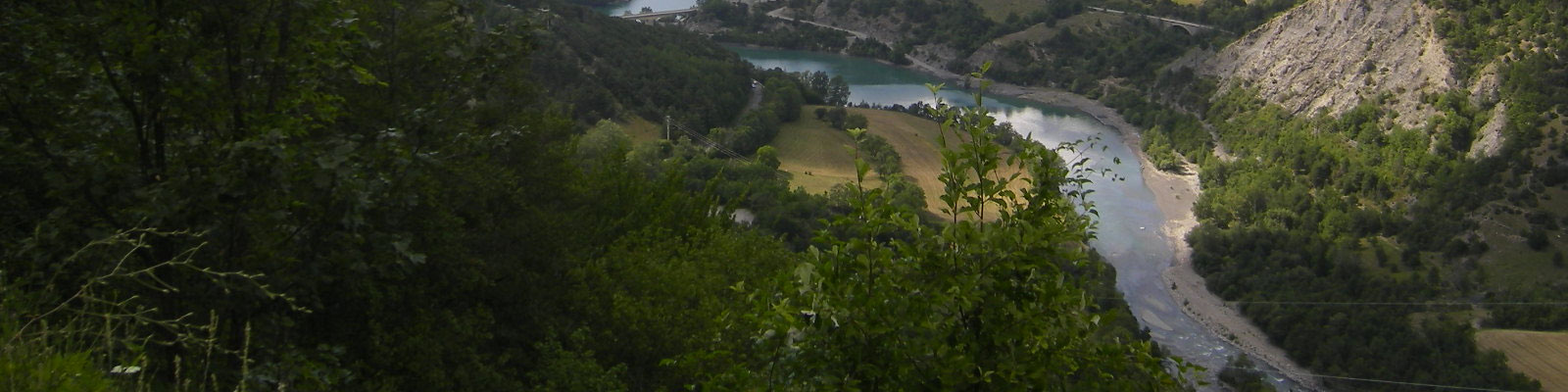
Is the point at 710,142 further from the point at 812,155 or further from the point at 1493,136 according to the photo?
the point at 1493,136

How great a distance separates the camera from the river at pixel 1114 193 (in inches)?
935

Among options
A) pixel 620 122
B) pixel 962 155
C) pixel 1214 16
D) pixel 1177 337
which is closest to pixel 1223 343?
pixel 1177 337

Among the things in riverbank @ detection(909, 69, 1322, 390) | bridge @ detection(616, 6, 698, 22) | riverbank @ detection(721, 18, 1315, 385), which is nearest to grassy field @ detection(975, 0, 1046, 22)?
riverbank @ detection(909, 69, 1322, 390)

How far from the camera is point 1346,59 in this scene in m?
39.9

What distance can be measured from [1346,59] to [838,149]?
19.6 m

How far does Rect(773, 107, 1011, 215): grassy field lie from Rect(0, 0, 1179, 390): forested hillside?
22.0m

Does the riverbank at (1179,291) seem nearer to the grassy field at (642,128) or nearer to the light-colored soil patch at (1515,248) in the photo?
the light-colored soil patch at (1515,248)

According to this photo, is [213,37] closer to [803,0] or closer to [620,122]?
[620,122]

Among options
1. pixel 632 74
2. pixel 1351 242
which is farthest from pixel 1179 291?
pixel 632 74

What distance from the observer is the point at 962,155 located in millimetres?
3096

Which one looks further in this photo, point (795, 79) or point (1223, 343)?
point (795, 79)

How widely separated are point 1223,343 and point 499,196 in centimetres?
2021

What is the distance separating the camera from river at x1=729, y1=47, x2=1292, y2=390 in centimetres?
2375

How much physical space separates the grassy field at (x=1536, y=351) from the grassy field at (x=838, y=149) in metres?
12.2
